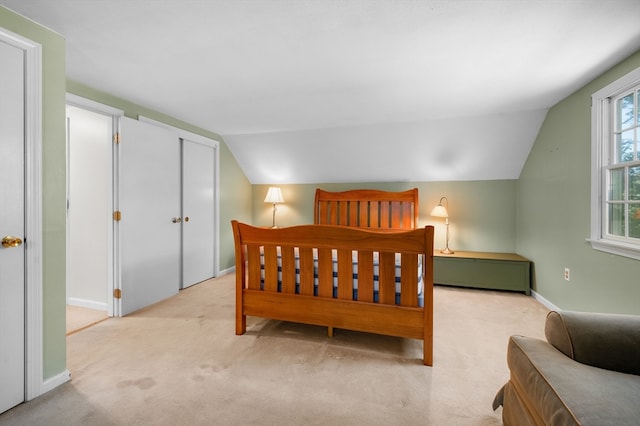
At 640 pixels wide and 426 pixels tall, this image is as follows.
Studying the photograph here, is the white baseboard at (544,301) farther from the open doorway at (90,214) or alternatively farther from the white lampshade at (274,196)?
the open doorway at (90,214)

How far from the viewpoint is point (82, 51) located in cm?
194

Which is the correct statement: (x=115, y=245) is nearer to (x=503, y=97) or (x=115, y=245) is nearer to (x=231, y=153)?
(x=231, y=153)

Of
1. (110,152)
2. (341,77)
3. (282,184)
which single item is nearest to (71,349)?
(110,152)

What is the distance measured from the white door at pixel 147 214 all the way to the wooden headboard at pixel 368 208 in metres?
2.07

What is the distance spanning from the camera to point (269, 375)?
5.86ft

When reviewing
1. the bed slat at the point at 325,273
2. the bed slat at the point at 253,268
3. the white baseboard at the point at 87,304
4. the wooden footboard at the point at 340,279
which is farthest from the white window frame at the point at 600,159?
the white baseboard at the point at 87,304

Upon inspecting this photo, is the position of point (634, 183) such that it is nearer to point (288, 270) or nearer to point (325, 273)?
point (325, 273)

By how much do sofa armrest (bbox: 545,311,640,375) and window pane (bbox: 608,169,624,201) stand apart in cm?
149

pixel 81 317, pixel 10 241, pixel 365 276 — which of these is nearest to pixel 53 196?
pixel 10 241

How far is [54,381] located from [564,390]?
8.31 feet

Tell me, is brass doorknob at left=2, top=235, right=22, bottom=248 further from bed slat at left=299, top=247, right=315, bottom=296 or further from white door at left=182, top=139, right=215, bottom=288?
white door at left=182, top=139, right=215, bottom=288

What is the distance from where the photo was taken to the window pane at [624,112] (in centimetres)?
209

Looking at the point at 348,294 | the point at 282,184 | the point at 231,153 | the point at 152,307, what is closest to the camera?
the point at 348,294

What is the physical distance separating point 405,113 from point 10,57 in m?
3.15
